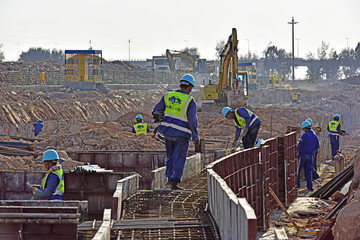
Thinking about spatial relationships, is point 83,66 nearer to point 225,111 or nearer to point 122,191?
point 225,111

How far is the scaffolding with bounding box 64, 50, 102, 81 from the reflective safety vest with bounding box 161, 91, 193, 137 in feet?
123

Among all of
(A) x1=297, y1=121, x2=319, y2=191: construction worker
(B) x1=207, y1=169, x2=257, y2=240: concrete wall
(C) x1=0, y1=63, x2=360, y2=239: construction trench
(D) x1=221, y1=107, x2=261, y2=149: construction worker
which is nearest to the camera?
(B) x1=207, y1=169, x2=257, y2=240: concrete wall

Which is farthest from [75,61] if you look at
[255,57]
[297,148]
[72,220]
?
[255,57]

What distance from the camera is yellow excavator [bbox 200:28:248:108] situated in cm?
2981

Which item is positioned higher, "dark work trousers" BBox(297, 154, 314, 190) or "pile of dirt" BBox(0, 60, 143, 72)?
"pile of dirt" BBox(0, 60, 143, 72)

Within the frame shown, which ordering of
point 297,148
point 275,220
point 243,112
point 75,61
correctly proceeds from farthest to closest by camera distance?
point 75,61 < point 297,148 < point 243,112 < point 275,220

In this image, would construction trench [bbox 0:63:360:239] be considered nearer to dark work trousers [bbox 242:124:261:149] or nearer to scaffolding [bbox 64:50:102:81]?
dark work trousers [bbox 242:124:261:149]

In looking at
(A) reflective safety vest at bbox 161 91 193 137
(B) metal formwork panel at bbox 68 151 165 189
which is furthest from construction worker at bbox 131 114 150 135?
(A) reflective safety vest at bbox 161 91 193 137

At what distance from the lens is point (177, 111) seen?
381 inches

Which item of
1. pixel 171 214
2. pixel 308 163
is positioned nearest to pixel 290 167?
pixel 308 163

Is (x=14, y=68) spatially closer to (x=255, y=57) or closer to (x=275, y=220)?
(x=275, y=220)

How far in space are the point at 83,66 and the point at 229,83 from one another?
17.6 m

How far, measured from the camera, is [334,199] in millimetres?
12570

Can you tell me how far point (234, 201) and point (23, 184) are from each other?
734 cm
